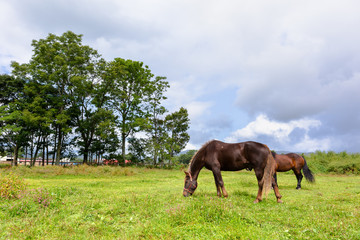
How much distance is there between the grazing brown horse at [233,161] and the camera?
8375mm

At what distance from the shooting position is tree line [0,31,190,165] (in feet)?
104

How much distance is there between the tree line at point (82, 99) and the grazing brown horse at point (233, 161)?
75.7 feet

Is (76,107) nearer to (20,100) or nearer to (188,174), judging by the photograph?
(20,100)

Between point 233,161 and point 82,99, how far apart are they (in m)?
31.8

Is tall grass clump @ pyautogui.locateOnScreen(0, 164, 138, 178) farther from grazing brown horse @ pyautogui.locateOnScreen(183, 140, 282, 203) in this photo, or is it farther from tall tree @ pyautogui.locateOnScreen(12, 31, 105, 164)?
grazing brown horse @ pyautogui.locateOnScreen(183, 140, 282, 203)

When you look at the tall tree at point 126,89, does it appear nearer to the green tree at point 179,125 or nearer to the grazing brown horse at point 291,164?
the green tree at point 179,125

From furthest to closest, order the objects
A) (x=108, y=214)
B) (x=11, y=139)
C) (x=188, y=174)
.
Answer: (x=11, y=139) < (x=188, y=174) < (x=108, y=214)

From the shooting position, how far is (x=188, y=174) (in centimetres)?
891

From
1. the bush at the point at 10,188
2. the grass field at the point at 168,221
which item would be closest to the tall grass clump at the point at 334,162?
the grass field at the point at 168,221

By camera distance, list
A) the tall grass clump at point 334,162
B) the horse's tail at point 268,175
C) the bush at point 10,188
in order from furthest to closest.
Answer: the tall grass clump at point 334,162 → the bush at point 10,188 → the horse's tail at point 268,175

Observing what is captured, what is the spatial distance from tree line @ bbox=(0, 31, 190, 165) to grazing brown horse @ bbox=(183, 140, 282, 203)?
23082mm

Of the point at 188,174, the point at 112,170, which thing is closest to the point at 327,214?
the point at 188,174

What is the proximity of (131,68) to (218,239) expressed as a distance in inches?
1296

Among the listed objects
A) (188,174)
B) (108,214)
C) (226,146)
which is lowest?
(108,214)
